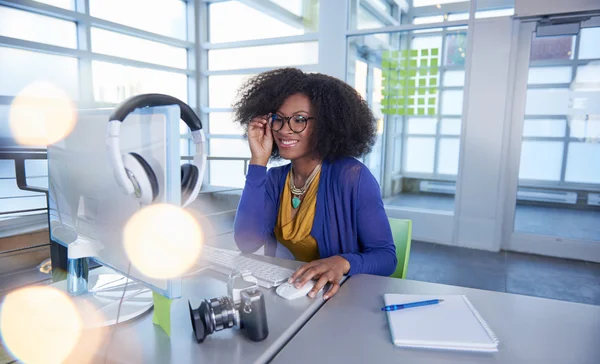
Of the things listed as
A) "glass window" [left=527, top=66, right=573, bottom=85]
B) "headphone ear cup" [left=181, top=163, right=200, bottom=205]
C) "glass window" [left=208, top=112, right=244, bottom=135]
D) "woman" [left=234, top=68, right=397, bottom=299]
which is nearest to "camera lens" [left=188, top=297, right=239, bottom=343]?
"headphone ear cup" [left=181, top=163, right=200, bottom=205]

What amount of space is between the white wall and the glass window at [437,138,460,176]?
0.40ft

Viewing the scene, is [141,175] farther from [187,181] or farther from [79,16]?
[79,16]

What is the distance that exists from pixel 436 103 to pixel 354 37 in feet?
4.00

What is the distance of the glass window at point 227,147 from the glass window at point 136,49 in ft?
4.20

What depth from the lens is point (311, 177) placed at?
154 cm

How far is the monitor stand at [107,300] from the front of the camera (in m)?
0.81

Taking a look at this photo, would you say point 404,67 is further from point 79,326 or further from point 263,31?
point 79,326

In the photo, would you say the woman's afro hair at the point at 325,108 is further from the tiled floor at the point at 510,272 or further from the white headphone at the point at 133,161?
the tiled floor at the point at 510,272

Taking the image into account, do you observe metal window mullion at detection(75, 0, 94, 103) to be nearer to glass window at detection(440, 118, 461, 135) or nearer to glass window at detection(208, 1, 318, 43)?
glass window at detection(208, 1, 318, 43)

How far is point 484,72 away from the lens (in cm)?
370

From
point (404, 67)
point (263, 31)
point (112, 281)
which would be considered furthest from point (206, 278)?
point (263, 31)

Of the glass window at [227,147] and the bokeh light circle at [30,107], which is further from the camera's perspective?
the glass window at [227,147]

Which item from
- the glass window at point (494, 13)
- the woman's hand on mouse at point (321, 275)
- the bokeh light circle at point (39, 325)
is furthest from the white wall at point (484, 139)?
the bokeh light circle at point (39, 325)

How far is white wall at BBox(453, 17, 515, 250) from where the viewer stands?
3.63m
